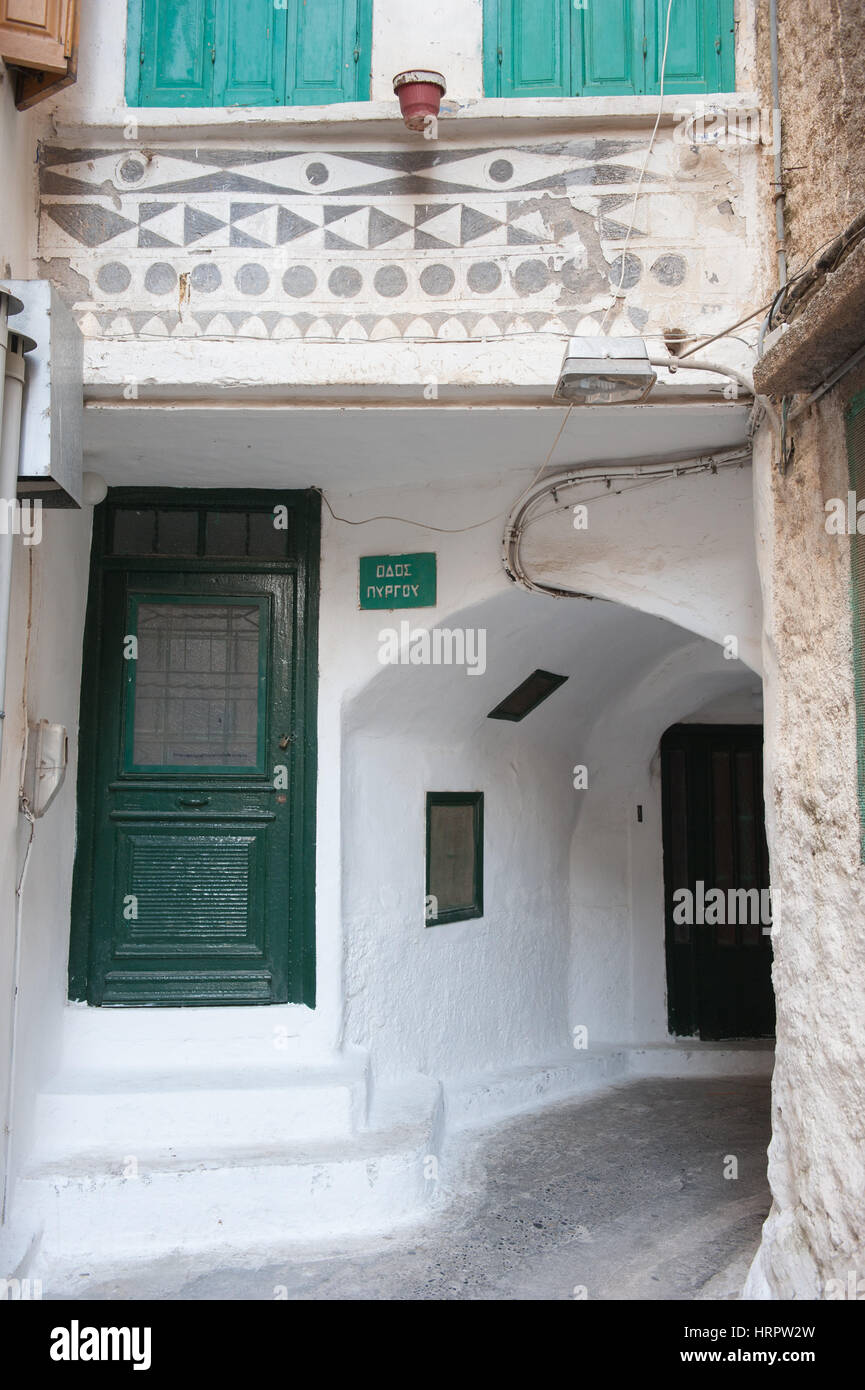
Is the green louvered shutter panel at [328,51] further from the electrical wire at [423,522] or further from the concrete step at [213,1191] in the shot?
the concrete step at [213,1191]

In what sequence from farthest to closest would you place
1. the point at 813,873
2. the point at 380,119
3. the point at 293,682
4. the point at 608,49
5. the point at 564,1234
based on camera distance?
the point at 293,682 → the point at 564,1234 → the point at 608,49 → the point at 380,119 → the point at 813,873

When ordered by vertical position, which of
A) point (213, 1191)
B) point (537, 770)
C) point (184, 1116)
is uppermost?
point (537, 770)

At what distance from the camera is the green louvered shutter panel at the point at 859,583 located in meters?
3.32

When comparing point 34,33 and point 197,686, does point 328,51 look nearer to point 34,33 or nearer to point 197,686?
point 34,33

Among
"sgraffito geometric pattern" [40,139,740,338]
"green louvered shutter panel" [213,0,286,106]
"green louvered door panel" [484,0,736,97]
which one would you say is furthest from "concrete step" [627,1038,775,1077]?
"green louvered shutter panel" [213,0,286,106]

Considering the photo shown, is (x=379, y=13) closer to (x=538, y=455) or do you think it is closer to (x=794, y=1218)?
(x=538, y=455)

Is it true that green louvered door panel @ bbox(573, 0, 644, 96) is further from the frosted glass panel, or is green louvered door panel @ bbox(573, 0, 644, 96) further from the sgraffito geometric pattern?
the frosted glass panel

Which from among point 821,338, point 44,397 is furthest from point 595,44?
point 44,397

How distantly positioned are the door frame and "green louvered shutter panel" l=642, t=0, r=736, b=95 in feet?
7.73

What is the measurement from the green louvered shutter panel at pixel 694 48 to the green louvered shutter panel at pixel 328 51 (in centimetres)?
115

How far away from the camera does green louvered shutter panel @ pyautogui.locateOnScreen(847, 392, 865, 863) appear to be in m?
3.32

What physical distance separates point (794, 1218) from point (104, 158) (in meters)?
4.69

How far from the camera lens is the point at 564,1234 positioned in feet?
15.3

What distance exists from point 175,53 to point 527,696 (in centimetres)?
361
